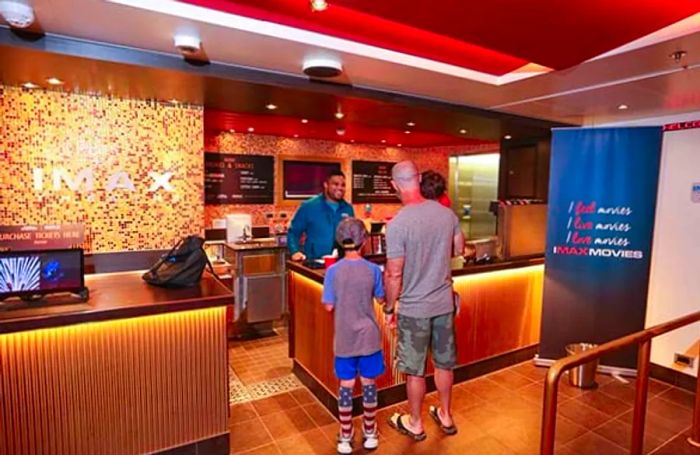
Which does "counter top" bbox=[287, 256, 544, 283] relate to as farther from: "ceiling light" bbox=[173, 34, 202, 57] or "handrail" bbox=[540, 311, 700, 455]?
"ceiling light" bbox=[173, 34, 202, 57]

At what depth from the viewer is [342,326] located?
98.8 inches

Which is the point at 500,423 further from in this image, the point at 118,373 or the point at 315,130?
the point at 315,130

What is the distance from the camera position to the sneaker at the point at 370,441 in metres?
2.68

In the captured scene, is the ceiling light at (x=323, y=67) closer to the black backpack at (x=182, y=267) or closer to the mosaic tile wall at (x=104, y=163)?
the black backpack at (x=182, y=267)

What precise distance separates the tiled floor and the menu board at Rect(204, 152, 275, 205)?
322 cm

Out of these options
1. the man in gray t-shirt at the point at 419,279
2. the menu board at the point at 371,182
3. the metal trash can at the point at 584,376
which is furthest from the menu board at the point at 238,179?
the metal trash can at the point at 584,376

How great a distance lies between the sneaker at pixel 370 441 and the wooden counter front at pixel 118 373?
2.89 ft

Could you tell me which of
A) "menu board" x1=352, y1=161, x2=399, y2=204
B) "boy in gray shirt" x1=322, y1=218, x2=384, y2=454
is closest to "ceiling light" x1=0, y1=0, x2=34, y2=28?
"boy in gray shirt" x1=322, y1=218, x2=384, y2=454

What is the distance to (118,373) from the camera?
7.59 feet

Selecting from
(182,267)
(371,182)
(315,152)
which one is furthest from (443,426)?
(371,182)

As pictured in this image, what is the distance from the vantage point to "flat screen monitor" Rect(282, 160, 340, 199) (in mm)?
6234

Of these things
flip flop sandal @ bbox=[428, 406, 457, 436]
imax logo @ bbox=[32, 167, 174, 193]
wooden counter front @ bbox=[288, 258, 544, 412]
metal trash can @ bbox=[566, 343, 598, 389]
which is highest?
imax logo @ bbox=[32, 167, 174, 193]

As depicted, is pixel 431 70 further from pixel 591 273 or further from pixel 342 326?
pixel 591 273

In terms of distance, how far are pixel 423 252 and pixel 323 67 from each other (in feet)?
4.22
